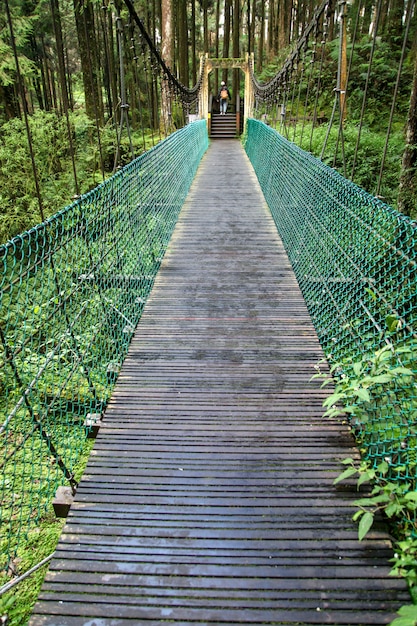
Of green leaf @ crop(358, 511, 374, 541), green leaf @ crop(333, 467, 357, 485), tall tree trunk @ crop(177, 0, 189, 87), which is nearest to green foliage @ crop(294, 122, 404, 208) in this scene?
green leaf @ crop(333, 467, 357, 485)

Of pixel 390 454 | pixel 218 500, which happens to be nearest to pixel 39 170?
pixel 218 500

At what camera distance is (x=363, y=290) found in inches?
92.2

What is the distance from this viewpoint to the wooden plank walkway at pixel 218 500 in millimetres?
1397

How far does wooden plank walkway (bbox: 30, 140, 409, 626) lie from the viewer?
4.58 ft

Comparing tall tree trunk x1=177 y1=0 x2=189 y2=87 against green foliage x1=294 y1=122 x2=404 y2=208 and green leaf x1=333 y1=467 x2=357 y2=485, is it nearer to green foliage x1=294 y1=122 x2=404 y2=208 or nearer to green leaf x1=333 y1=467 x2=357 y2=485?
green foliage x1=294 y1=122 x2=404 y2=208

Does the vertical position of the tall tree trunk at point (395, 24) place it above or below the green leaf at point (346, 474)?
above

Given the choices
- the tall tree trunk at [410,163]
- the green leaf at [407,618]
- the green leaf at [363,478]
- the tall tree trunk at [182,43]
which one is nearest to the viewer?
the green leaf at [407,618]

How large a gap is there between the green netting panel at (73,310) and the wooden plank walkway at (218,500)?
8.8 inches

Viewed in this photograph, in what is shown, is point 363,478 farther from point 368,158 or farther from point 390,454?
point 368,158

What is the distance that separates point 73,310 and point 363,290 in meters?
1.54

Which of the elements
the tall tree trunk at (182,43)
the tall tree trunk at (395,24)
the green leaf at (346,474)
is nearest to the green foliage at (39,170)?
the tall tree trunk at (182,43)

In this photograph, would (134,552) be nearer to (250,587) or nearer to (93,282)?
(250,587)

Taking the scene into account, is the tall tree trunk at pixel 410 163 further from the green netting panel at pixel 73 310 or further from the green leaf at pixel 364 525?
the green leaf at pixel 364 525

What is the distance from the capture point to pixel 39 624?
53.3 inches
